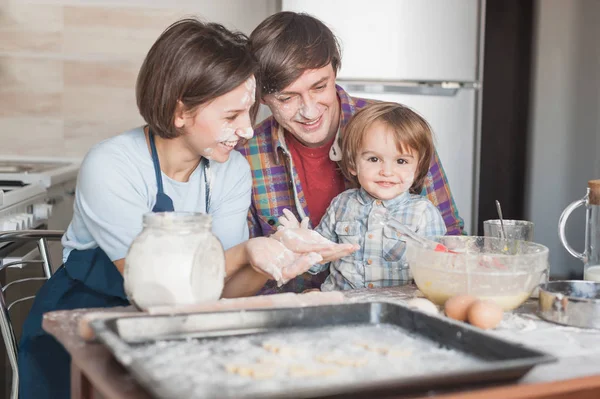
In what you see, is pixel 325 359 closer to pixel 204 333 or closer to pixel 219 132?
pixel 204 333

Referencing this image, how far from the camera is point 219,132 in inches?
64.1

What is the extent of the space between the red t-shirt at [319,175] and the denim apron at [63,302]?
48cm

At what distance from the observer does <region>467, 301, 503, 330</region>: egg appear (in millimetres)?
1131


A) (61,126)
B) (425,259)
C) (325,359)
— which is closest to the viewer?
(325,359)

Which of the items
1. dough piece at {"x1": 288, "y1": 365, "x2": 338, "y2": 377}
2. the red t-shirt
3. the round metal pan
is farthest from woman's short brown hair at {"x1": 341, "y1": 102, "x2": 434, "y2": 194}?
dough piece at {"x1": 288, "y1": 365, "x2": 338, "y2": 377}

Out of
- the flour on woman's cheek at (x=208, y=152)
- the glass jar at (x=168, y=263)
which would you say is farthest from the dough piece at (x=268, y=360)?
the flour on woman's cheek at (x=208, y=152)

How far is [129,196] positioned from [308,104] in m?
0.53

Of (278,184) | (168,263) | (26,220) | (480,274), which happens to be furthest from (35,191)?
(480,274)

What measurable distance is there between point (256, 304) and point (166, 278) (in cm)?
13

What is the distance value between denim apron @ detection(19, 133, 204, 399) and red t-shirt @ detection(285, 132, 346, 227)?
1.58 feet

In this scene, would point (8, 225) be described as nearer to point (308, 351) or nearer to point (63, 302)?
point (63, 302)

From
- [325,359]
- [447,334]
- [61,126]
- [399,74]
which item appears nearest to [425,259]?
[447,334]

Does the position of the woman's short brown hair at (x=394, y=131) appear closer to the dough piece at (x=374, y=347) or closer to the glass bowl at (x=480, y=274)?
the glass bowl at (x=480, y=274)

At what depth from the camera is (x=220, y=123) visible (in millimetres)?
1622
